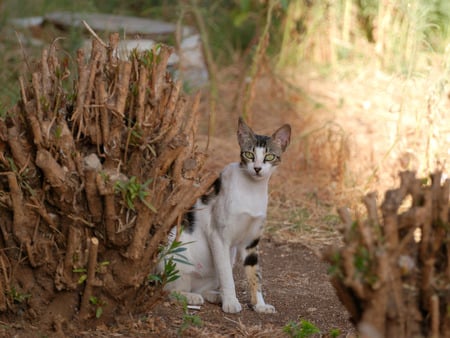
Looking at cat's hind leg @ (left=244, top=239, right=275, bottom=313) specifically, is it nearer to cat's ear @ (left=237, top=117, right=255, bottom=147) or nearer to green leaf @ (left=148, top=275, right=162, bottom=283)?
cat's ear @ (left=237, top=117, right=255, bottom=147)

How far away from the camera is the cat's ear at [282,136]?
13.8 ft

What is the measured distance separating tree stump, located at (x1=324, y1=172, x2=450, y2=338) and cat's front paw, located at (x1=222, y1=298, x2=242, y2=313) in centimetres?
129

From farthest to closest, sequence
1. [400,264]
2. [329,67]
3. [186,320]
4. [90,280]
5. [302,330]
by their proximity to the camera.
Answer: [329,67]
[186,320]
[302,330]
[90,280]
[400,264]

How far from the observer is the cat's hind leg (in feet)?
13.1

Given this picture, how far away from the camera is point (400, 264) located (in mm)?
2545

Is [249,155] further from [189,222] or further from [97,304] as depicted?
[97,304]

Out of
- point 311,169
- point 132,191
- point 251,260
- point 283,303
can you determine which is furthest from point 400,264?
point 311,169

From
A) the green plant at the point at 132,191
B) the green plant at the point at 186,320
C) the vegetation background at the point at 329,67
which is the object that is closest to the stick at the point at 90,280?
the green plant at the point at 132,191

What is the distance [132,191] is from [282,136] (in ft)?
4.65

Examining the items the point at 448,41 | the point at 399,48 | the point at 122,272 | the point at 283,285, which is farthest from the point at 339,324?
the point at 399,48

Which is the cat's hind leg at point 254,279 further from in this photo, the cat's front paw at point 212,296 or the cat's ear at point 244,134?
the cat's ear at point 244,134

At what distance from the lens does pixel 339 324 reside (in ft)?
12.7

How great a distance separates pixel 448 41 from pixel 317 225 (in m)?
1.80

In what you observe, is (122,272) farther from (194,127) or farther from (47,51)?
(47,51)
